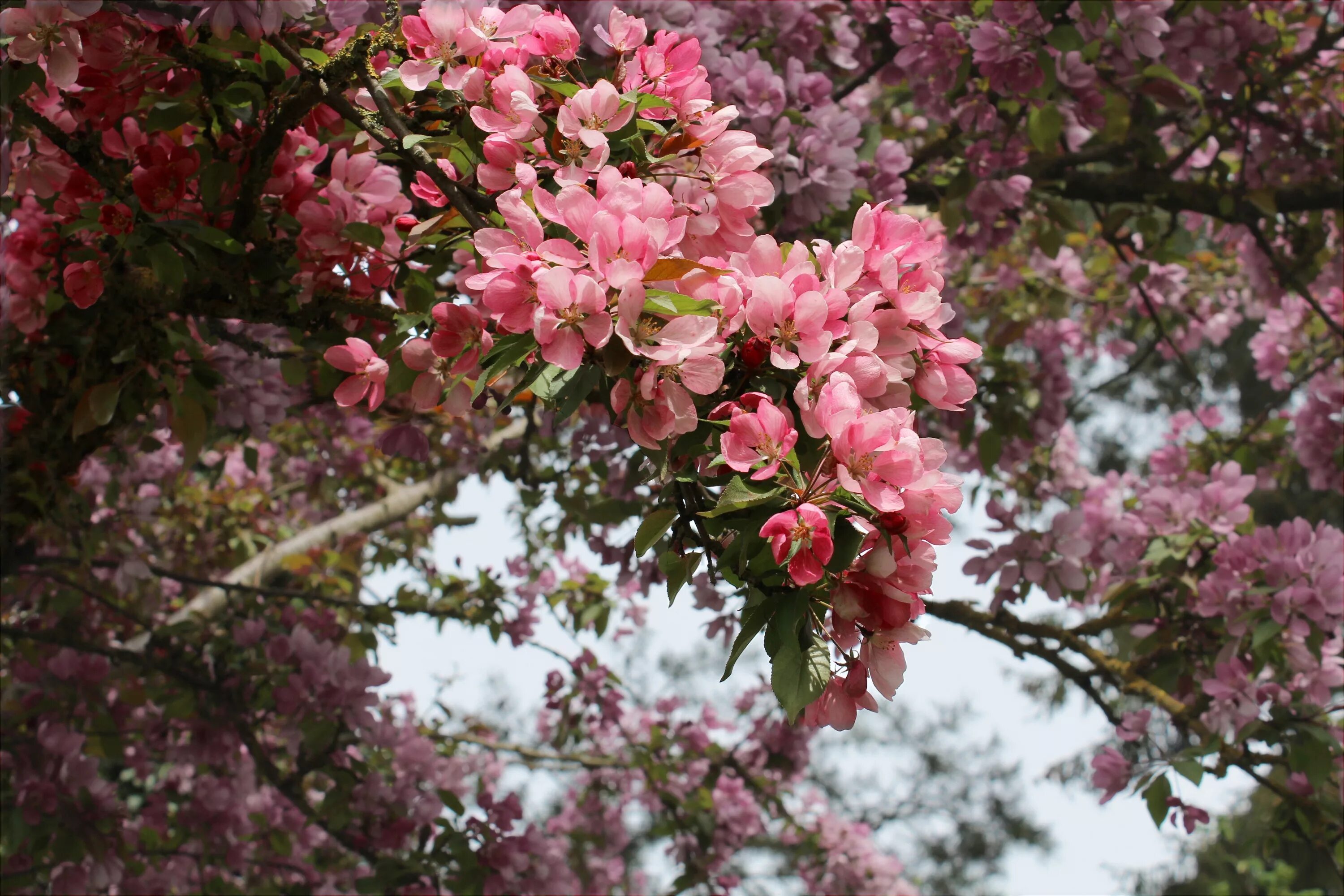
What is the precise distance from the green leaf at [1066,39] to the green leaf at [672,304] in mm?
1577

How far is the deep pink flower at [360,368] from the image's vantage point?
1252 mm

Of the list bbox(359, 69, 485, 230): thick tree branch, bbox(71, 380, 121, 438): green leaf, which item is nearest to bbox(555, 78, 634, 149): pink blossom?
bbox(359, 69, 485, 230): thick tree branch

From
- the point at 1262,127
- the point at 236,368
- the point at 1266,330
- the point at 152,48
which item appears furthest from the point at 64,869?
the point at 1266,330

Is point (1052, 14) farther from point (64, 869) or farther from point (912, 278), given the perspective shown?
point (64, 869)

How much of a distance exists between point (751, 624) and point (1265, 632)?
171 centimetres

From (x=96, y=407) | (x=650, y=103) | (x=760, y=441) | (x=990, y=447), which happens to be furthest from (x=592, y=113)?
(x=990, y=447)

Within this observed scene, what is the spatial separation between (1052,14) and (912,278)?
5.00 feet

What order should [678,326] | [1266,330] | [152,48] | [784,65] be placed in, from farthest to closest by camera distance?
[1266,330] < [784,65] < [152,48] < [678,326]

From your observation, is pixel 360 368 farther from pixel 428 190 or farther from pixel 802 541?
pixel 802 541

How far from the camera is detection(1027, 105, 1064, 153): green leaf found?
236 centimetres

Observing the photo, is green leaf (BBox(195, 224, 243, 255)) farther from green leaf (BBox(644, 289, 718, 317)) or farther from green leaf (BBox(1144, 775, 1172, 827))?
green leaf (BBox(1144, 775, 1172, 827))

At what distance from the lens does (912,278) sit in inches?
40.1

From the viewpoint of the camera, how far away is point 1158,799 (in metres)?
2.18

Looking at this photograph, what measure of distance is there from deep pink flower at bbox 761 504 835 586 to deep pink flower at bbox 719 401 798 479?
0.05 metres
